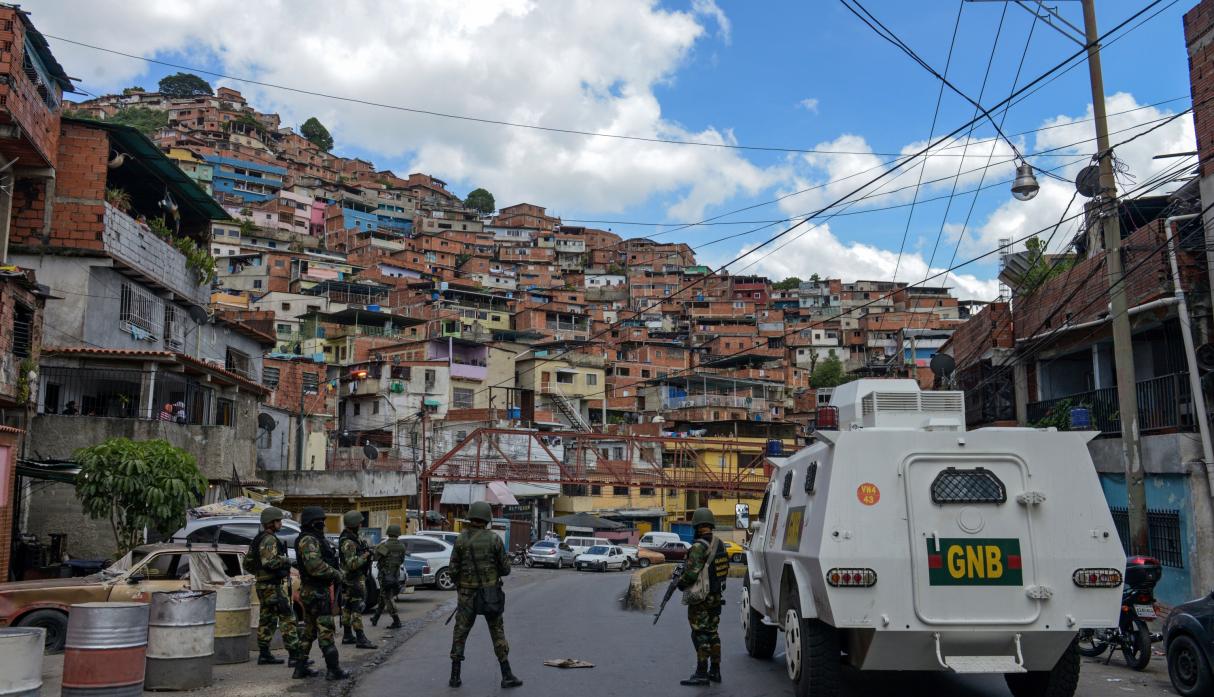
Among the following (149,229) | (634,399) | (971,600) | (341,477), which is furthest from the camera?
(634,399)

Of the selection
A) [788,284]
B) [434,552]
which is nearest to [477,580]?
[434,552]

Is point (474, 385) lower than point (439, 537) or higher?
higher

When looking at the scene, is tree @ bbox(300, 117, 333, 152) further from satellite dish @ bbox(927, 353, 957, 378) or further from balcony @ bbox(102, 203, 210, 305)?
satellite dish @ bbox(927, 353, 957, 378)

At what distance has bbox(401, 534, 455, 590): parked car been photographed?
26547 millimetres

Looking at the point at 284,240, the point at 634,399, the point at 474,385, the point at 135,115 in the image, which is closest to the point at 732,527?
the point at 474,385

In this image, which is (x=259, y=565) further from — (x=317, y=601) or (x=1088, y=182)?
(x=1088, y=182)

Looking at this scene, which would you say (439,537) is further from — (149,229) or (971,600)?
(971,600)

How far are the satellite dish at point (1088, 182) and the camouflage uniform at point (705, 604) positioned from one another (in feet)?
28.4

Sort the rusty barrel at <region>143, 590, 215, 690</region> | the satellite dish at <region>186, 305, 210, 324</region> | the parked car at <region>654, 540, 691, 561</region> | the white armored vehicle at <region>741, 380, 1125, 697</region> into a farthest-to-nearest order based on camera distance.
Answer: the parked car at <region>654, 540, 691, 561</region> < the satellite dish at <region>186, 305, 210, 324</region> < the rusty barrel at <region>143, 590, 215, 690</region> < the white armored vehicle at <region>741, 380, 1125, 697</region>

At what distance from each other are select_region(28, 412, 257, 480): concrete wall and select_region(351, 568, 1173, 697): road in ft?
33.6

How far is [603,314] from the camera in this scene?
109 m

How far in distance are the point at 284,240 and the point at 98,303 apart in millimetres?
88181

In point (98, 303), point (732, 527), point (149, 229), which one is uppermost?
point (149, 229)

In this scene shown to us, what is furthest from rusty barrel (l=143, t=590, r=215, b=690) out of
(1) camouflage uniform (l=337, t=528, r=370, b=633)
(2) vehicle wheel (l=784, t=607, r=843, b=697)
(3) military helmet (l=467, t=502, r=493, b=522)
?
(2) vehicle wheel (l=784, t=607, r=843, b=697)
